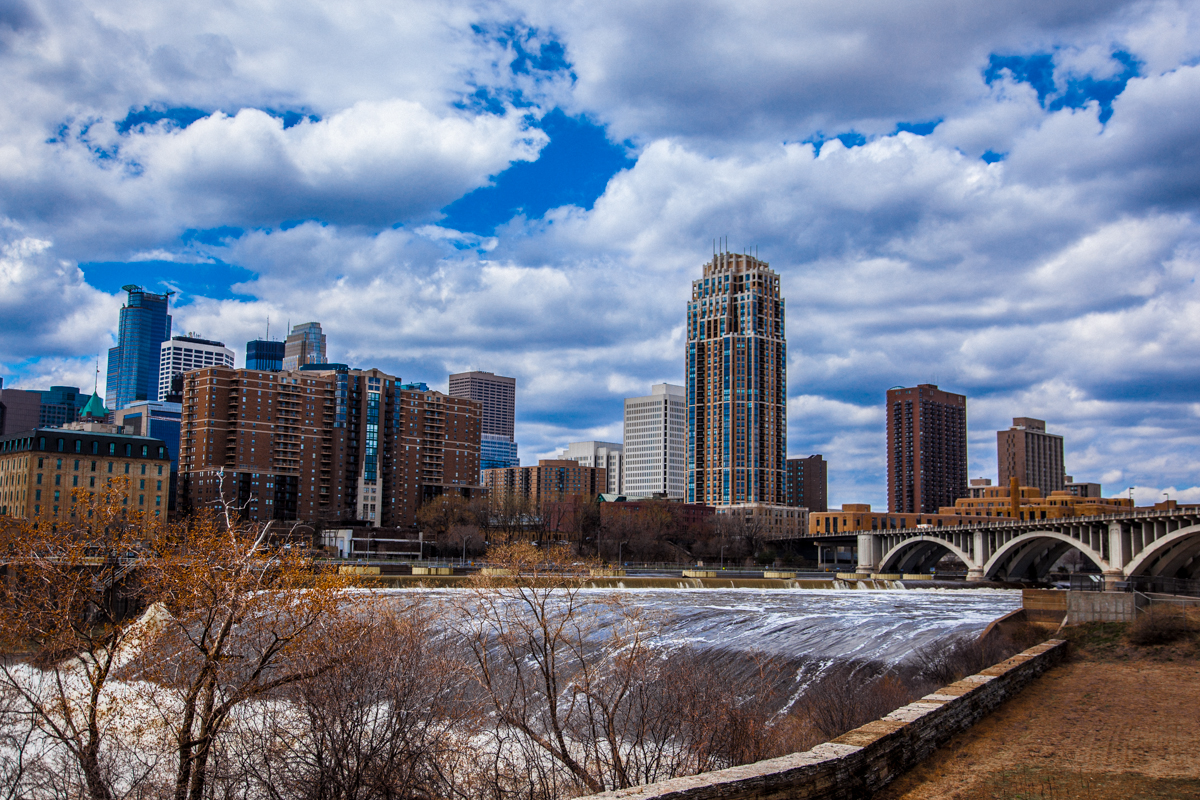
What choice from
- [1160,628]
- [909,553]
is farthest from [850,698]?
[909,553]

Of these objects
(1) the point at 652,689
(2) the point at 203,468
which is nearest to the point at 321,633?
(1) the point at 652,689

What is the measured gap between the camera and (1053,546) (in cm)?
12462

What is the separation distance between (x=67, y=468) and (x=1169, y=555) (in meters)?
125

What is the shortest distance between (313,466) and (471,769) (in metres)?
162

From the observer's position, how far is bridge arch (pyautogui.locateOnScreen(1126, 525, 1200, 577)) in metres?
86.2

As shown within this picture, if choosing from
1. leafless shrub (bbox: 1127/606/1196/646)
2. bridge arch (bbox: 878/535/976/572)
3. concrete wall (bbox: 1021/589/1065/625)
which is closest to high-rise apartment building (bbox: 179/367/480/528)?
bridge arch (bbox: 878/535/976/572)

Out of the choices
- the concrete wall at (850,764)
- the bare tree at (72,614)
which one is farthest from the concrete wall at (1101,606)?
the bare tree at (72,614)

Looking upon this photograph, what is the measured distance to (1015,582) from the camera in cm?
12231

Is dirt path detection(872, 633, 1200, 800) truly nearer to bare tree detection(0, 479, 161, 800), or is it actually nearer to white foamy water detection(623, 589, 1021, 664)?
bare tree detection(0, 479, 161, 800)

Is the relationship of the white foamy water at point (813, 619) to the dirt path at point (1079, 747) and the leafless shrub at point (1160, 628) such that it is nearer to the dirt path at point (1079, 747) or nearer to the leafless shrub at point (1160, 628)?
the leafless shrub at point (1160, 628)

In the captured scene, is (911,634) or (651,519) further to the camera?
(651,519)

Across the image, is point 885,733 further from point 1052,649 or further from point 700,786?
point 1052,649

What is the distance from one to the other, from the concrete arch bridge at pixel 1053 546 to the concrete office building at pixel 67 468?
341 feet

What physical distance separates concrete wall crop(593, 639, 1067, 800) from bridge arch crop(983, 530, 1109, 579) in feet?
304
